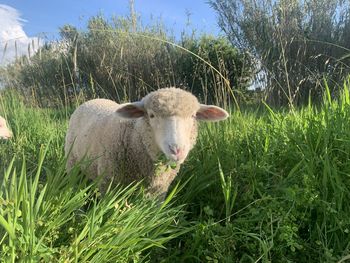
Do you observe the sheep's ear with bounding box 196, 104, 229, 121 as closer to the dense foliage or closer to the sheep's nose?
the sheep's nose

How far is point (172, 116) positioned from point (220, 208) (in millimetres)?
933

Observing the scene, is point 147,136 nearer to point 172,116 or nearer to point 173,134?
point 172,116

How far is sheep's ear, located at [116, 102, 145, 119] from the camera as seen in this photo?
3.04 meters

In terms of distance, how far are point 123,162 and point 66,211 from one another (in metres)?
1.08

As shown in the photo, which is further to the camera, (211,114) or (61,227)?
(211,114)

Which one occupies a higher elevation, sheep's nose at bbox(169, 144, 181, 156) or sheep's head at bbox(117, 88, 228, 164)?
sheep's head at bbox(117, 88, 228, 164)

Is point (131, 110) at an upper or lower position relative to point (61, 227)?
upper

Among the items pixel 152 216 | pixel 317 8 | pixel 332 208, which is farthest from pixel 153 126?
pixel 317 8

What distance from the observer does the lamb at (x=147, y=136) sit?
2.74 meters

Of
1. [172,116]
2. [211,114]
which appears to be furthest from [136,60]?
[172,116]

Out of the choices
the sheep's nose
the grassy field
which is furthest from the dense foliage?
the sheep's nose

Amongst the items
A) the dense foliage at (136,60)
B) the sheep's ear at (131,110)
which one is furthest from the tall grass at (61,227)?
the dense foliage at (136,60)

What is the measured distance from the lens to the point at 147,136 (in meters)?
3.01

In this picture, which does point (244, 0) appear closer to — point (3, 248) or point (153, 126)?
point (153, 126)
